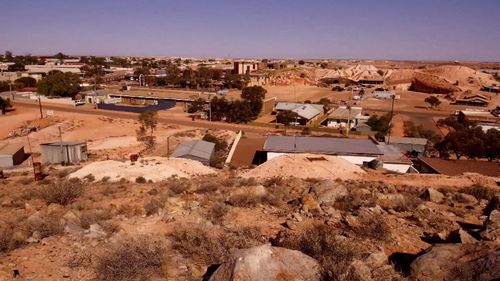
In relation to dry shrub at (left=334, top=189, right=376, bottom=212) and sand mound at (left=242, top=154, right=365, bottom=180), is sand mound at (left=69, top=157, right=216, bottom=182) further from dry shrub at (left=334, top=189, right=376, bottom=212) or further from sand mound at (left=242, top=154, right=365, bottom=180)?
dry shrub at (left=334, top=189, right=376, bottom=212)

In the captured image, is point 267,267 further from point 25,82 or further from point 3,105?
point 25,82

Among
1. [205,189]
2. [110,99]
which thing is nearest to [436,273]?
[205,189]

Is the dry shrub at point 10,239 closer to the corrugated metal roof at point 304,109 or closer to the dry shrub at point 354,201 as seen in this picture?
the dry shrub at point 354,201

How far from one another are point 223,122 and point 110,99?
26016mm

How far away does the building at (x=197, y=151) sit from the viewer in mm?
26092

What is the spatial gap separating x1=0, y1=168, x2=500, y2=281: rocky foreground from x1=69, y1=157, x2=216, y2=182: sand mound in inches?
180

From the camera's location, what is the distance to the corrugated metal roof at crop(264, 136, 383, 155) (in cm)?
2622

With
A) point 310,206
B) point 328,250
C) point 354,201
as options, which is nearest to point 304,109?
point 354,201

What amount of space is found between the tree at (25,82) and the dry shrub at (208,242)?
8721 centimetres

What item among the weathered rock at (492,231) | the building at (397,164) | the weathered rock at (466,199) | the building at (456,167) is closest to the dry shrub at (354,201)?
the weathered rock at (466,199)

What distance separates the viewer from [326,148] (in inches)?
1070

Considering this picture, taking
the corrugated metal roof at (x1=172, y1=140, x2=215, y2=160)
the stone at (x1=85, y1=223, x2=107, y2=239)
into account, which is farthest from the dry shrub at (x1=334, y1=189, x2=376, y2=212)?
the corrugated metal roof at (x1=172, y1=140, x2=215, y2=160)

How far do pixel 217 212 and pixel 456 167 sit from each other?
21.1 m

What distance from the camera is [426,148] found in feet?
111
